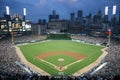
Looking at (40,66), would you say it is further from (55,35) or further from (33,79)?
(55,35)

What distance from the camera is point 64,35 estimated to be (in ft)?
210

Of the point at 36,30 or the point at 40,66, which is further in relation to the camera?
the point at 36,30

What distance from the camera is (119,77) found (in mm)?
14211

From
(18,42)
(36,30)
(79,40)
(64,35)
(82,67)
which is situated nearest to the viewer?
(82,67)

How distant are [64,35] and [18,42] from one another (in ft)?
66.8

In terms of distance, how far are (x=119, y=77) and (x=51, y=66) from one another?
14223 mm

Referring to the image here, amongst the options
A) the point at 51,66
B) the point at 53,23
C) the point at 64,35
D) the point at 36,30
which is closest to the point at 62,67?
the point at 51,66

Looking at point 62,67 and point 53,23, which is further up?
point 53,23

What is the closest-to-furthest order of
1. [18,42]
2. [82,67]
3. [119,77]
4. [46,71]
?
[119,77]
[46,71]
[82,67]
[18,42]

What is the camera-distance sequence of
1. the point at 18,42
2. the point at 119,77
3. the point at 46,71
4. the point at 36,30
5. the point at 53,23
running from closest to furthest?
the point at 119,77
the point at 46,71
the point at 18,42
the point at 36,30
the point at 53,23

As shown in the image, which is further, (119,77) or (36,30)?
(36,30)

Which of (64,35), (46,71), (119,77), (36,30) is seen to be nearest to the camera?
(119,77)

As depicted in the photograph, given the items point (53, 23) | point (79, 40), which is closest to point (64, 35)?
point (79, 40)

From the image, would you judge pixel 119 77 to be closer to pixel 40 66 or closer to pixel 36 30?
pixel 40 66
